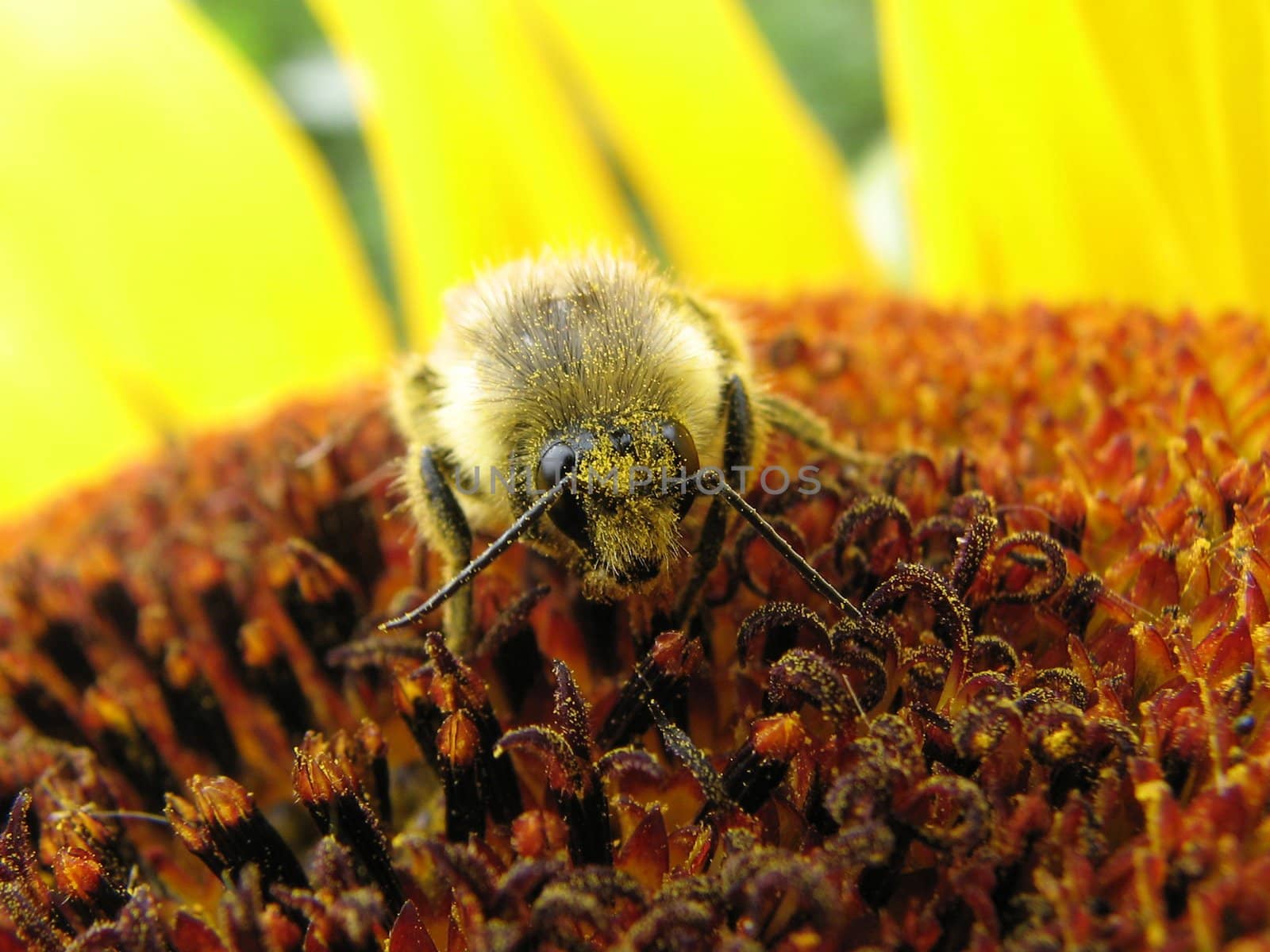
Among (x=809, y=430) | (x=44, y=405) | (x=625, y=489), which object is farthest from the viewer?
(x=44, y=405)

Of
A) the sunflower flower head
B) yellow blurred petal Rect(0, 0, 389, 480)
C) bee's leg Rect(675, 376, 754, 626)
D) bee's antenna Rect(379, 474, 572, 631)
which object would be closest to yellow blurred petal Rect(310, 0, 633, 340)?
the sunflower flower head

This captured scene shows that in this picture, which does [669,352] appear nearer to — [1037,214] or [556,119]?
[1037,214]

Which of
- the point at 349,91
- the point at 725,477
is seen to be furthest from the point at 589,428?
the point at 349,91

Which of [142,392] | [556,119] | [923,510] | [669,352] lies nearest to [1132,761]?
[923,510]

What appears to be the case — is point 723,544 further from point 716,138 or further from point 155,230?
point 155,230

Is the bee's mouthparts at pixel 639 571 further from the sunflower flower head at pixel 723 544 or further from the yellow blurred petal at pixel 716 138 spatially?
the yellow blurred petal at pixel 716 138

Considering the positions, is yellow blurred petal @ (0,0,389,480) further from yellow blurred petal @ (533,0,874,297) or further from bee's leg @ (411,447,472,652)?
bee's leg @ (411,447,472,652)

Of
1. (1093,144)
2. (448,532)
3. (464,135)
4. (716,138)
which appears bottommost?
(448,532)
